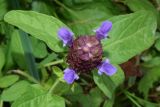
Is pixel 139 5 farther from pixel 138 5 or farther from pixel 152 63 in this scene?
pixel 152 63

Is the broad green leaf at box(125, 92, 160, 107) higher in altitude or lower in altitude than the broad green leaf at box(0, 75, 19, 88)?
lower

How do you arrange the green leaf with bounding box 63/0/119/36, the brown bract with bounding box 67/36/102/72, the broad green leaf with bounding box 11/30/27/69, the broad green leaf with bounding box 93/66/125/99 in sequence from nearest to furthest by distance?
the brown bract with bounding box 67/36/102/72 < the broad green leaf with bounding box 93/66/125/99 < the broad green leaf with bounding box 11/30/27/69 < the green leaf with bounding box 63/0/119/36

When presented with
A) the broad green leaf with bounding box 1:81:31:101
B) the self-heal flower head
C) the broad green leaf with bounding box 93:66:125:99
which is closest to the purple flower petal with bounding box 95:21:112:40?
the self-heal flower head

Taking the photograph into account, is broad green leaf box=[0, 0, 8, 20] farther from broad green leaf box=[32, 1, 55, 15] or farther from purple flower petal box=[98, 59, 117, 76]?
purple flower petal box=[98, 59, 117, 76]

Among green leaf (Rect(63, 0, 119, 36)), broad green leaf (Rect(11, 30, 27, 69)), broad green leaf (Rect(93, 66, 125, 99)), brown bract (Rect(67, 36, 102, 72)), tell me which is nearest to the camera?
brown bract (Rect(67, 36, 102, 72))

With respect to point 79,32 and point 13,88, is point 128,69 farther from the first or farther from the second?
point 13,88

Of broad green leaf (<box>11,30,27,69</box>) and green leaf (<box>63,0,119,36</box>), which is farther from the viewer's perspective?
green leaf (<box>63,0,119,36</box>)

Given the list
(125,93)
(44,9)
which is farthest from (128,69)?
(44,9)

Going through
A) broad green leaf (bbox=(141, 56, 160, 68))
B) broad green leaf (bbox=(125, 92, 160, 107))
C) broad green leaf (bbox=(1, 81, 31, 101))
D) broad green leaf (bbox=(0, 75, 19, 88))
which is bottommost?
broad green leaf (bbox=(125, 92, 160, 107))
